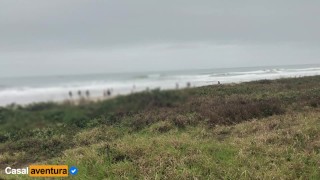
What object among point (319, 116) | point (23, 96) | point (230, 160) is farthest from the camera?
point (319, 116)

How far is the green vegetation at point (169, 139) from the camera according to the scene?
187 inches

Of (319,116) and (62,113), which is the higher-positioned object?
(62,113)

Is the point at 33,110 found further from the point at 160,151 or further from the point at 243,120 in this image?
the point at 243,120

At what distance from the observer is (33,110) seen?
4266mm

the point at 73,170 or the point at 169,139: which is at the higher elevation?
the point at 169,139

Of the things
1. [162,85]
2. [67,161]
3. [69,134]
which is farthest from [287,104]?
[162,85]

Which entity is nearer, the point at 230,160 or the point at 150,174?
the point at 150,174

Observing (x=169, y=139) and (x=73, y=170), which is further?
(x=169, y=139)

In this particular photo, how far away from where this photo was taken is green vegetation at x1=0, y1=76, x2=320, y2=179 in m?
4.74

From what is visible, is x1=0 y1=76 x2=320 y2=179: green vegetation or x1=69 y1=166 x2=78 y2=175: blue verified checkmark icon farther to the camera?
x1=69 y1=166 x2=78 y2=175: blue verified checkmark icon

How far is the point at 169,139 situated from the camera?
8906 mm

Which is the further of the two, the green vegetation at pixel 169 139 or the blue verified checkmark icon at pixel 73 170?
the blue verified checkmark icon at pixel 73 170

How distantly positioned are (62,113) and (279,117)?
346 inches

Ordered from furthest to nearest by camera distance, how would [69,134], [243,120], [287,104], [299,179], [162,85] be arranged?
[287,104] → [243,120] → [69,134] → [299,179] → [162,85]
